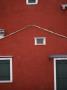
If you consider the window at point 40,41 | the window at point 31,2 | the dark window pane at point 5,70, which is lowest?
the dark window pane at point 5,70

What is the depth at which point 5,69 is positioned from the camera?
1808cm

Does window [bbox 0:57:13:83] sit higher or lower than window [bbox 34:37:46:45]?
lower

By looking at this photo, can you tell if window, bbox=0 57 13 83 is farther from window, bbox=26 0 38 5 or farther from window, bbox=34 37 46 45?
window, bbox=26 0 38 5

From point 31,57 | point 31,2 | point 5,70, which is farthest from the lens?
point 31,2

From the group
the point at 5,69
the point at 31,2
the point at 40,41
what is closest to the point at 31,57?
the point at 40,41

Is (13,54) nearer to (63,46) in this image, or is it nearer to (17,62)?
(17,62)

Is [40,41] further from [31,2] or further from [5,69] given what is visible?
[31,2]

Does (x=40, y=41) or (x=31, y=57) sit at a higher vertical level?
(x=40, y=41)

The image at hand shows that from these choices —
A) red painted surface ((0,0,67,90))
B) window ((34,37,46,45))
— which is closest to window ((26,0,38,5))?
red painted surface ((0,0,67,90))

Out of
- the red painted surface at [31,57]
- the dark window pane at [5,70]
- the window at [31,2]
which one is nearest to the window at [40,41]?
the red painted surface at [31,57]

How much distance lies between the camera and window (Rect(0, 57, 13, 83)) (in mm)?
17891

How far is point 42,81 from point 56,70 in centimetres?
99

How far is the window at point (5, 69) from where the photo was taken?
1789cm

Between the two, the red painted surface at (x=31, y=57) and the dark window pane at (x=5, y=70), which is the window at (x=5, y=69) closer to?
the dark window pane at (x=5, y=70)
